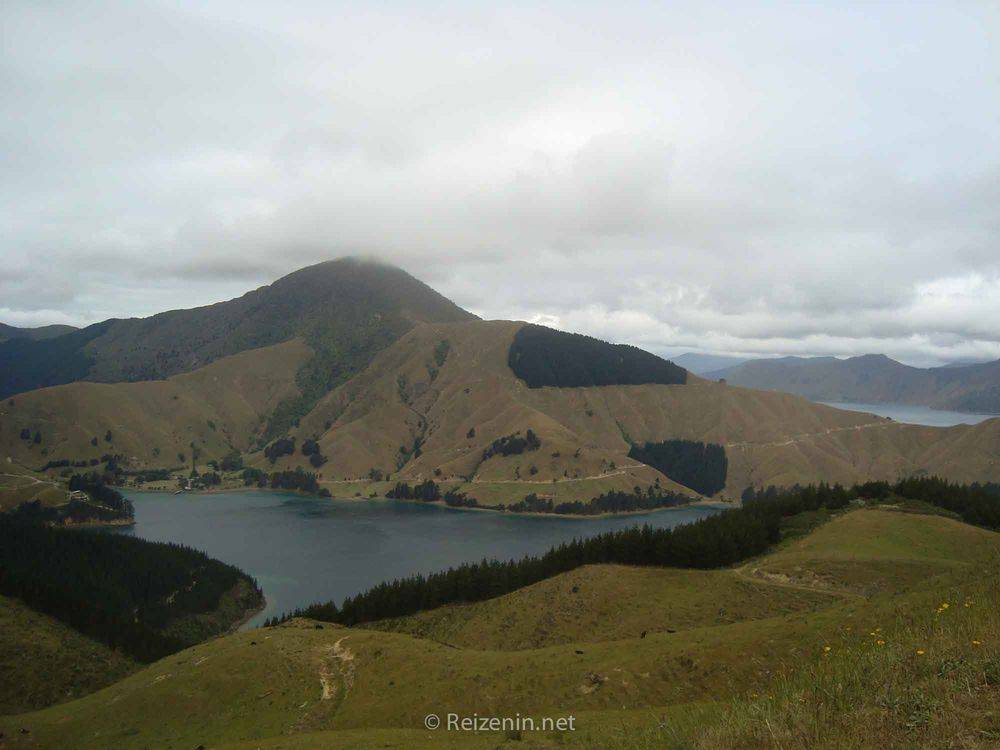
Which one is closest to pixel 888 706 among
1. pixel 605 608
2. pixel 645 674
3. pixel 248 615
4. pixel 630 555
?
pixel 645 674

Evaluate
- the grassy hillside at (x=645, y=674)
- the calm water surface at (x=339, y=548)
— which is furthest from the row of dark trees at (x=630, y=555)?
the calm water surface at (x=339, y=548)

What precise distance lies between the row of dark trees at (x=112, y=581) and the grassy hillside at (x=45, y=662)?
2.80 meters

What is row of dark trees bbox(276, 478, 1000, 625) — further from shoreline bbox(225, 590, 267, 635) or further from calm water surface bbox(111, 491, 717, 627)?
calm water surface bbox(111, 491, 717, 627)

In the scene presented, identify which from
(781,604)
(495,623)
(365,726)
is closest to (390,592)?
(495,623)

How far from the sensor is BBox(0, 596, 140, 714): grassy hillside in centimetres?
6412

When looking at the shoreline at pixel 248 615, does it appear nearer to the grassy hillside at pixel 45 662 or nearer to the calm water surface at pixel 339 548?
the calm water surface at pixel 339 548

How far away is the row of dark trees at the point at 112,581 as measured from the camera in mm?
84000

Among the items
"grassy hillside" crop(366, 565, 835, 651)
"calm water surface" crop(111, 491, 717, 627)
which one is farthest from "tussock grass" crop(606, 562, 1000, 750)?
"calm water surface" crop(111, 491, 717, 627)

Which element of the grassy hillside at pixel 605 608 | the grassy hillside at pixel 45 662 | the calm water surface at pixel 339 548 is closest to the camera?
the grassy hillside at pixel 605 608

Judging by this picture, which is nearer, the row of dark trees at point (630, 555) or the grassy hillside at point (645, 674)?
the grassy hillside at point (645, 674)

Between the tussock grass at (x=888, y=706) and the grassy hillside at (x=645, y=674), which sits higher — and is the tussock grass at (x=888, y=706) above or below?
above

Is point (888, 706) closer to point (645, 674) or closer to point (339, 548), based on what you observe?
point (645, 674)

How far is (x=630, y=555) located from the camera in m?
70.9

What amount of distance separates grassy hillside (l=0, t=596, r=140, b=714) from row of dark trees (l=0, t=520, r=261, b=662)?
2798mm
